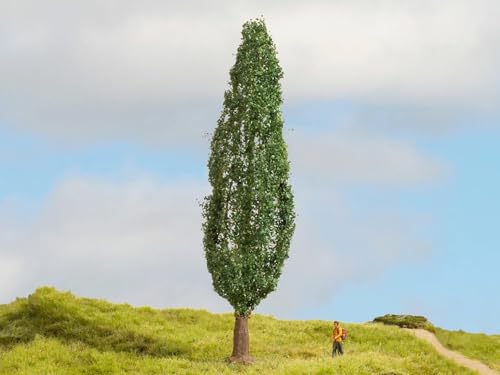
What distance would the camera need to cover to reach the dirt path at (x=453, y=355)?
45.2 m

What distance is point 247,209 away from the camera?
3941cm

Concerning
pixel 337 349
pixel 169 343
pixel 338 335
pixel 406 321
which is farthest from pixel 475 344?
pixel 169 343

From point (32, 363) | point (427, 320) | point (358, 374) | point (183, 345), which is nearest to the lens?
point (358, 374)

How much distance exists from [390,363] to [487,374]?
1107cm

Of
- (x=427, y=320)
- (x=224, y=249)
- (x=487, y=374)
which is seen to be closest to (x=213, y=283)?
(x=224, y=249)

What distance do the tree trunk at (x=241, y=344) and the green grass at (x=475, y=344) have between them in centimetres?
1683

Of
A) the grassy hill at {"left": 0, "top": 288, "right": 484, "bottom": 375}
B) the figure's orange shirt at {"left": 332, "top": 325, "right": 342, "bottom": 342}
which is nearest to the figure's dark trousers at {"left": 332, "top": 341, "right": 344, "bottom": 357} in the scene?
the figure's orange shirt at {"left": 332, "top": 325, "right": 342, "bottom": 342}

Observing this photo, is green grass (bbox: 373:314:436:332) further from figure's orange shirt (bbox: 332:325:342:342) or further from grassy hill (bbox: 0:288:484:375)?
figure's orange shirt (bbox: 332:325:342:342)

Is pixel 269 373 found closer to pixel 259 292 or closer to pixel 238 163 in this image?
pixel 259 292

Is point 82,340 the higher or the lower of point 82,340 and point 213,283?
the lower

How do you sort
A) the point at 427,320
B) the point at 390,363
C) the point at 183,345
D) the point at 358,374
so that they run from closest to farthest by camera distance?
the point at 358,374 → the point at 390,363 → the point at 183,345 → the point at 427,320

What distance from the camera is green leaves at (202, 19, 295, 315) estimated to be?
39312mm

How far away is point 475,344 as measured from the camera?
170 ft

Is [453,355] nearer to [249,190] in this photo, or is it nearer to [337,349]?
[337,349]
